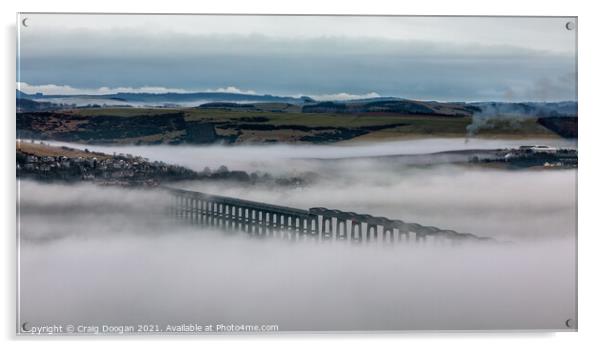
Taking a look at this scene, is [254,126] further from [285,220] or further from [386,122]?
[386,122]

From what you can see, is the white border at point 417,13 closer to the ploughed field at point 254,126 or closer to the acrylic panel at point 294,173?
the acrylic panel at point 294,173

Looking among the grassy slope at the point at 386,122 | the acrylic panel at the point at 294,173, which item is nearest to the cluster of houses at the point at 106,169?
the acrylic panel at the point at 294,173

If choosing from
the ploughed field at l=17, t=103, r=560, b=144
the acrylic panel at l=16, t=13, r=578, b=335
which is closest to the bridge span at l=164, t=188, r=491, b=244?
the acrylic panel at l=16, t=13, r=578, b=335

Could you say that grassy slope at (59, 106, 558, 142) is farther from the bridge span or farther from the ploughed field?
the bridge span

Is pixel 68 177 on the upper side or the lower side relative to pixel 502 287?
upper
